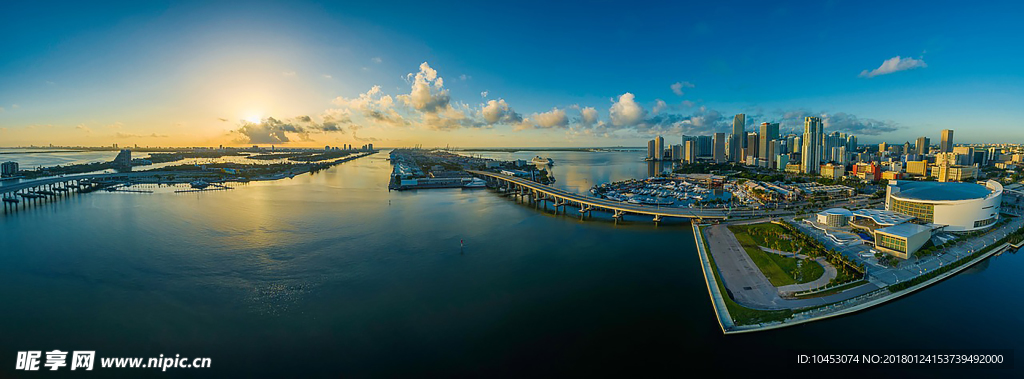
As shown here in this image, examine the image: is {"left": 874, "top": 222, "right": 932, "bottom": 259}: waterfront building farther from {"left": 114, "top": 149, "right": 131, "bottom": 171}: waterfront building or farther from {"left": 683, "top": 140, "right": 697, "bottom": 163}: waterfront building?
{"left": 114, "top": 149, "right": 131, "bottom": 171}: waterfront building

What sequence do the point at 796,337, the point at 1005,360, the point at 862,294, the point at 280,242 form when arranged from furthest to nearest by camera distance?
1. the point at 280,242
2. the point at 862,294
3. the point at 796,337
4. the point at 1005,360

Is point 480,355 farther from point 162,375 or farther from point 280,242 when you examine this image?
point 280,242

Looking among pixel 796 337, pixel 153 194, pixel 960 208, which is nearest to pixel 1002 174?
pixel 960 208

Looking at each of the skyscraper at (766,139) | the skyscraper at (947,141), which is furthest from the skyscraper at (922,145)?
the skyscraper at (766,139)

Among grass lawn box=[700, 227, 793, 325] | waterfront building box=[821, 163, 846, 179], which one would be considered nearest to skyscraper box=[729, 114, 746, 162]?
waterfront building box=[821, 163, 846, 179]

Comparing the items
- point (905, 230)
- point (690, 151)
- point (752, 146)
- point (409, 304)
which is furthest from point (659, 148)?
point (409, 304)

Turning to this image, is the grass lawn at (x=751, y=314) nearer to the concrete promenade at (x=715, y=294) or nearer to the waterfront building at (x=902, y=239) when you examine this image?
the concrete promenade at (x=715, y=294)
